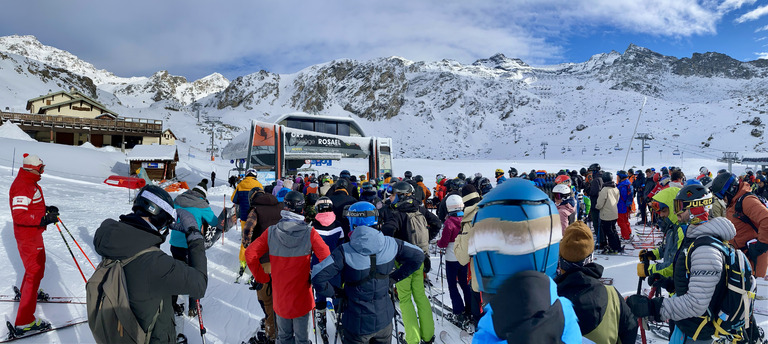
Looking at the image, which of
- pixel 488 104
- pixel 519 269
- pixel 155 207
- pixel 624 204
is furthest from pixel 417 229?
pixel 488 104

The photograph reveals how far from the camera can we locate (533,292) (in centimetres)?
106

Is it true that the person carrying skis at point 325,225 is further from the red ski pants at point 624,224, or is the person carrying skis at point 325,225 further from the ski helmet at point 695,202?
the red ski pants at point 624,224

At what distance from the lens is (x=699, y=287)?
2.49 m

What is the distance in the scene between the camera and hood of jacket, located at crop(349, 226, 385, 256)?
328 cm

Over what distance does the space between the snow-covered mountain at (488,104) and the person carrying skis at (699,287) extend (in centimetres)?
4601

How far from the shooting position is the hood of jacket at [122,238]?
214 centimetres

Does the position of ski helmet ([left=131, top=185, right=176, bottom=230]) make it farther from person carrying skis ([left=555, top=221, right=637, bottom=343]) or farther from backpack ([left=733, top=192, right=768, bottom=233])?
backpack ([left=733, top=192, right=768, bottom=233])

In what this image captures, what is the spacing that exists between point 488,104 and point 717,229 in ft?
293

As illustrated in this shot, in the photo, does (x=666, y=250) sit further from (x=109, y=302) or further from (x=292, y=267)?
(x=109, y=302)

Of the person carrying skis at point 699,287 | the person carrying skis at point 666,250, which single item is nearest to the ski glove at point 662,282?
the person carrying skis at point 666,250

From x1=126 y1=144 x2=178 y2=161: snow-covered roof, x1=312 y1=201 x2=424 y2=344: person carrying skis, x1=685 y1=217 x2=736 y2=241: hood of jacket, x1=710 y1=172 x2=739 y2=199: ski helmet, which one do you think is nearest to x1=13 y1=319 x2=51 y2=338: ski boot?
x1=312 y1=201 x2=424 y2=344: person carrying skis

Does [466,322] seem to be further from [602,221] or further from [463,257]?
[602,221]

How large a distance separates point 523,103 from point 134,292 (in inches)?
3603

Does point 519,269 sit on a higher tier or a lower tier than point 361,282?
higher
